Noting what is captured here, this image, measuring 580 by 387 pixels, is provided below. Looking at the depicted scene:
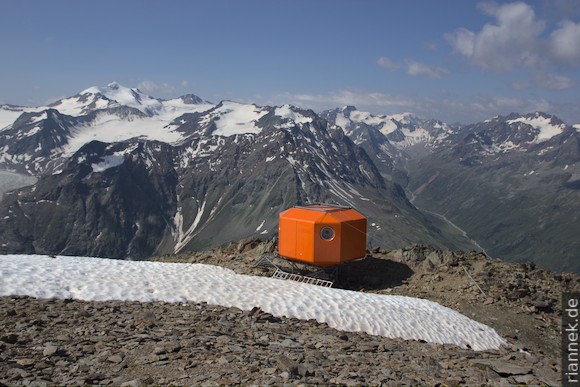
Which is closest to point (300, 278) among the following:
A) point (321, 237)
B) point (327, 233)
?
point (321, 237)

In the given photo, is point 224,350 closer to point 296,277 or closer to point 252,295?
point 252,295

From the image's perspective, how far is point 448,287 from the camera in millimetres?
28094

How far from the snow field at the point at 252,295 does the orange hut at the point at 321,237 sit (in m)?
4.12

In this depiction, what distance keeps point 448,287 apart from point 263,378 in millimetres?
19254

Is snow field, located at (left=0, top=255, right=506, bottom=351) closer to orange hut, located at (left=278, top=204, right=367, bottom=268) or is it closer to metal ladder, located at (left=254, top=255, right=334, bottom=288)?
metal ladder, located at (left=254, top=255, right=334, bottom=288)

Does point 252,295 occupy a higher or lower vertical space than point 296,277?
higher

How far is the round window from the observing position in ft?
92.2

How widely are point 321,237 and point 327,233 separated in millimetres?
434

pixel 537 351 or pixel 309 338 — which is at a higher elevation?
pixel 309 338

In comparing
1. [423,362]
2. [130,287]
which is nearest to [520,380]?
[423,362]

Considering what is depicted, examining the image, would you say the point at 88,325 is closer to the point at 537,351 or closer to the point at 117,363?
the point at 117,363

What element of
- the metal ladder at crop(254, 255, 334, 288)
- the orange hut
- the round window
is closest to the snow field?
the metal ladder at crop(254, 255, 334, 288)

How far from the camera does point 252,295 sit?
21.5m

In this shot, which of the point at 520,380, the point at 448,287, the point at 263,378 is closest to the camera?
the point at 263,378
